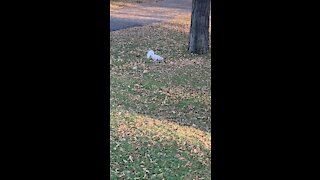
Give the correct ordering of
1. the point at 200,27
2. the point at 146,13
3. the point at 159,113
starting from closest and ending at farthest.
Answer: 1. the point at 159,113
2. the point at 200,27
3. the point at 146,13

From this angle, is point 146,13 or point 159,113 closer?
point 159,113

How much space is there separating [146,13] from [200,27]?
29.0ft

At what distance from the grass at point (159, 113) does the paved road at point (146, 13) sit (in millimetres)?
4025

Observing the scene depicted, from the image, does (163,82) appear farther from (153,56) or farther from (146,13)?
(146,13)

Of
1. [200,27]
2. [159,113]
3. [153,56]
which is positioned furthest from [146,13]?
[159,113]

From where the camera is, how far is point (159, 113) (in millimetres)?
6188

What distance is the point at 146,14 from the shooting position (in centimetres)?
1839

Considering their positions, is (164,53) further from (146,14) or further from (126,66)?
(146,14)

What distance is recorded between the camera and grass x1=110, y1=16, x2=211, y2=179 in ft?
14.7

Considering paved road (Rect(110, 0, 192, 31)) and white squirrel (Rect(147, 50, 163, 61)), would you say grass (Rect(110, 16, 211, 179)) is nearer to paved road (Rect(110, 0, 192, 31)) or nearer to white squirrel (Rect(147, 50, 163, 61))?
white squirrel (Rect(147, 50, 163, 61))

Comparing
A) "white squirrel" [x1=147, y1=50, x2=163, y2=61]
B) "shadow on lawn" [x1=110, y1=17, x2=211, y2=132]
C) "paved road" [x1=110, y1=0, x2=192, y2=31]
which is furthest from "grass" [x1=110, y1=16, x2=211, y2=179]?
"paved road" [x1=110, y1=0, x2=192, y2=31]

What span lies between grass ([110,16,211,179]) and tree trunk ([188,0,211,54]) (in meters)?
0.28
